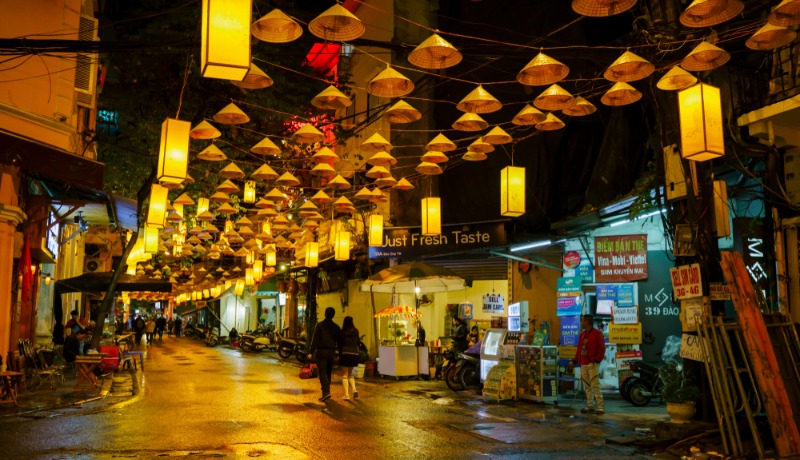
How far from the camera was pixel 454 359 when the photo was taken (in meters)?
18.8

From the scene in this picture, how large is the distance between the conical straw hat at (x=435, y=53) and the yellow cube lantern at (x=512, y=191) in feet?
14.9

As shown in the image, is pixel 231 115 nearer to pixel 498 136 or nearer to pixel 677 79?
pixel 498 136

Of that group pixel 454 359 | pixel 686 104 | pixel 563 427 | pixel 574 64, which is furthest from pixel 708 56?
pixel 454 359

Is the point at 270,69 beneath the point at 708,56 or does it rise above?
above

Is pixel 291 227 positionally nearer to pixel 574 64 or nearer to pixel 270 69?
pixel 270 69

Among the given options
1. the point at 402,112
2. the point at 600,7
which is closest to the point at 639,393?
the point at 402,112

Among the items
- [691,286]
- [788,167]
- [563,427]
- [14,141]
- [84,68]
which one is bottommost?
[563,427]

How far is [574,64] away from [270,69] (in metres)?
8.30

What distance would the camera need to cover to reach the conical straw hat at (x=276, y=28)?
820 centimetres

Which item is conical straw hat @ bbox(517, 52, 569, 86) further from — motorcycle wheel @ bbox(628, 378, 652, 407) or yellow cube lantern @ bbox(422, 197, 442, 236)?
motorcycle wheel @ bbox(628, 378, 652, 407)

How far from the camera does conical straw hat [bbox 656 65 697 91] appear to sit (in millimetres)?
8992

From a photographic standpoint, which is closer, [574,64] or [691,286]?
[691,286]

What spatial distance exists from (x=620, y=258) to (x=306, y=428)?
7585mm

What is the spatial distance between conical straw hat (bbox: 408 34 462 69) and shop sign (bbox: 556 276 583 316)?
10242 mm
